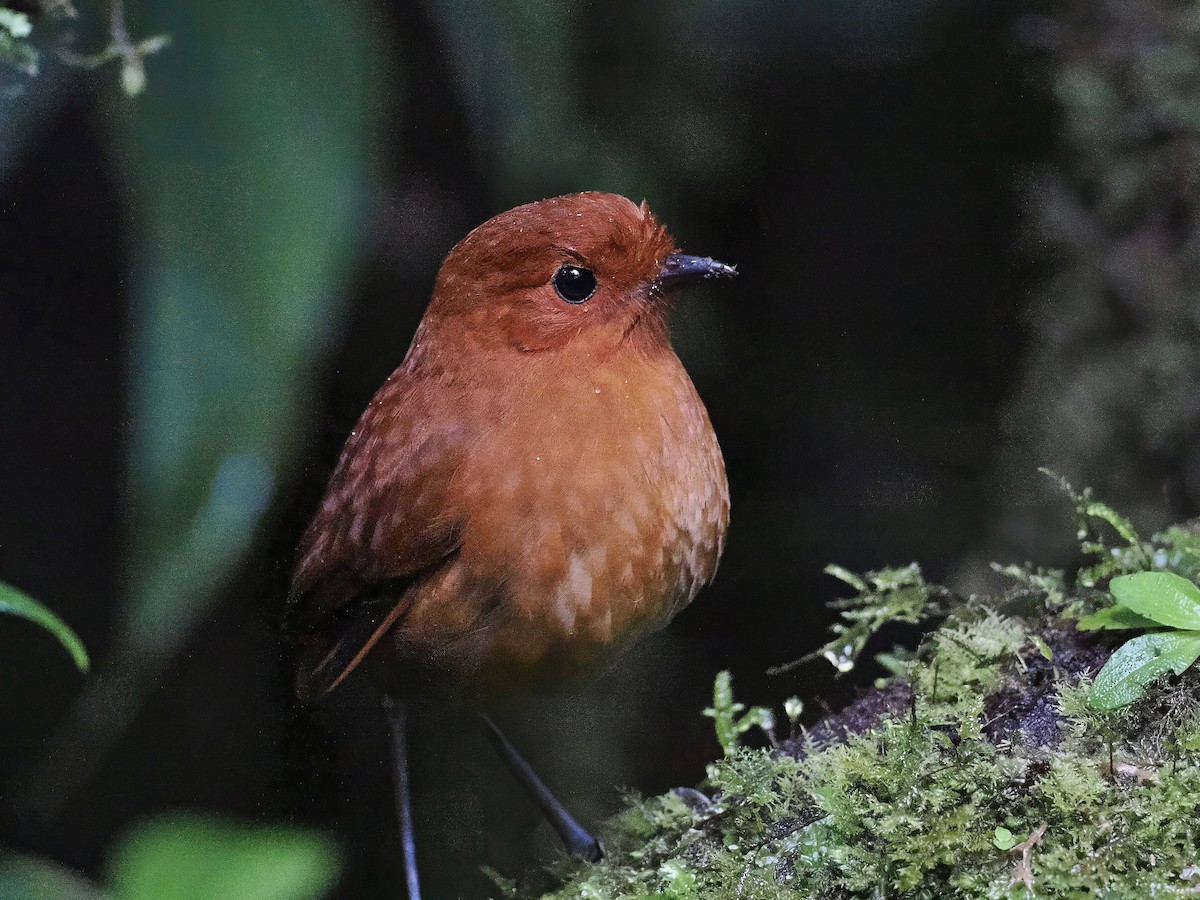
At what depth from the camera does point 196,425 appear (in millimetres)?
1146

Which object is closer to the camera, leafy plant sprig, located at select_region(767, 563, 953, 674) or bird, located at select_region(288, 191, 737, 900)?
bird, located at select_region(288, 191, 737, 900)

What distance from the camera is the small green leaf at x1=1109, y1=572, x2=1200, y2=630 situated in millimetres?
870

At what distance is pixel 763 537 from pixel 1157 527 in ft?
2.33

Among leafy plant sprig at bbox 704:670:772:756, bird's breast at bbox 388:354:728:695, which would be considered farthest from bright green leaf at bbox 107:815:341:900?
leafy plant sprig at bbox 704:670:772:756

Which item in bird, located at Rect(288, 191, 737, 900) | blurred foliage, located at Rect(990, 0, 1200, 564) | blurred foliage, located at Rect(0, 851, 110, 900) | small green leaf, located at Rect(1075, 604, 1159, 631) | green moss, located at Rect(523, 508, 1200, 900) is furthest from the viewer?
blurred foliage, located at Rect(990, 0, 1200, 564)

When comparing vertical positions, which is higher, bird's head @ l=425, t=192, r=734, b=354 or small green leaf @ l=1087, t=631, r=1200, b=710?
bird's head @ l=425, t=192, r=734, b=354

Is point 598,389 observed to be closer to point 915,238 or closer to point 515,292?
point 515,292

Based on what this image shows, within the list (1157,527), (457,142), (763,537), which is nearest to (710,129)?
(457,142)

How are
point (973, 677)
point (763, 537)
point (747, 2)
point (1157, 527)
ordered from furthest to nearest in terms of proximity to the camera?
1. point (1157, 527)
2. point (763, 537)
3. point (747, 2)
4. point (973, 677)

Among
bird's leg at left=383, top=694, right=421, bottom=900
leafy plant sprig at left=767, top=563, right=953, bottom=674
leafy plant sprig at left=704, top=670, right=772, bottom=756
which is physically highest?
leafy plant sprig at left=767, top=563, right=953, bottom=674

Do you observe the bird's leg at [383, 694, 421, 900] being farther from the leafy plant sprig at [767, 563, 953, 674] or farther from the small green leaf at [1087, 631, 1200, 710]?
the small green leaf at [1087, 631, 1200, 710]

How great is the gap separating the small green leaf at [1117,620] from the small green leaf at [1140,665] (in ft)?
0.23

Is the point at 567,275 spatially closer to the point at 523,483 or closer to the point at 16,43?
the point at 523,483

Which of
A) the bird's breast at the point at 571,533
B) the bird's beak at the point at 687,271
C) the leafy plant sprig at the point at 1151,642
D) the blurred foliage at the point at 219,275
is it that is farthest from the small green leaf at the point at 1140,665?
the blurred foliage at the point at 219,275
